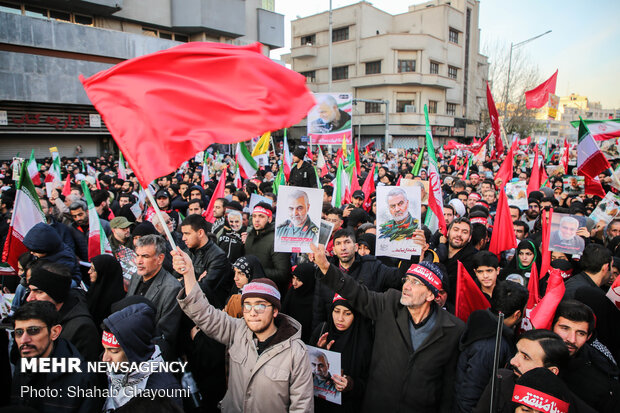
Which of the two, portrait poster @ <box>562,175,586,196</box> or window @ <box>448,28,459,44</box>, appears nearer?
portrait poster @ <box>562,175,586,196</box>

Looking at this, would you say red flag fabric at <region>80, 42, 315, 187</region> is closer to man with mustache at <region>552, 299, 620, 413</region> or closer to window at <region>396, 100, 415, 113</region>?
man with mustache at <region>552, 299, 620, 413</region>

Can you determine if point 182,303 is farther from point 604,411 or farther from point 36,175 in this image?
point 36,175

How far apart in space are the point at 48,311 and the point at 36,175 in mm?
10584

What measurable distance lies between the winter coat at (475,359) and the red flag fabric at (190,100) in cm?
189

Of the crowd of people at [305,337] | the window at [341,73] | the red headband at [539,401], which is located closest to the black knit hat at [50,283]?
the crowd of people at [305,337]

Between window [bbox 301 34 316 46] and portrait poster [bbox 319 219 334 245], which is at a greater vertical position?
window [bbox 301 34 316 46]

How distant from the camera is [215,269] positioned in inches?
169

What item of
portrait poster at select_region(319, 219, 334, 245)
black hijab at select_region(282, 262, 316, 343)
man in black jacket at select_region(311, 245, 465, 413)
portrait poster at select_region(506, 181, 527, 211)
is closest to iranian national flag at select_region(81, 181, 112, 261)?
black hijab at select_region(282, 262, 316, 343)

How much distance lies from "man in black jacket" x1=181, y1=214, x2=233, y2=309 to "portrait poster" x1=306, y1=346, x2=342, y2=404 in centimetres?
151

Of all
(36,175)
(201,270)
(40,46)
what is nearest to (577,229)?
(201,270)

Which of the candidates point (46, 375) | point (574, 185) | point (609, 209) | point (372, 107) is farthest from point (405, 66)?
point (46, 375)

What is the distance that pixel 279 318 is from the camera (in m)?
2.86

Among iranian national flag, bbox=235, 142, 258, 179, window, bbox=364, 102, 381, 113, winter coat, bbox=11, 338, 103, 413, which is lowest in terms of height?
winter coat, bbox=11, 338, 103, 413

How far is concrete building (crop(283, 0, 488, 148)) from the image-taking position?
44656mm
